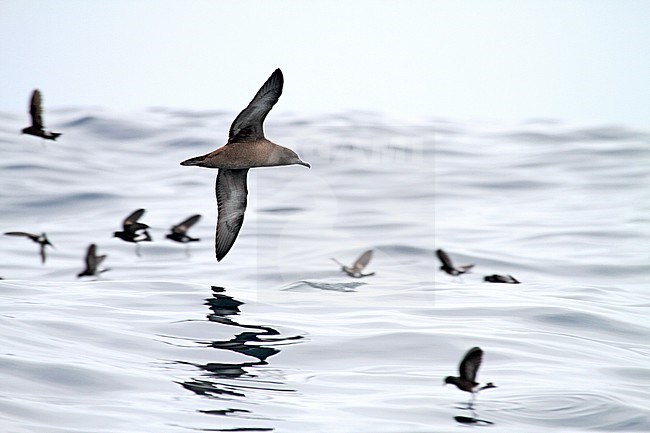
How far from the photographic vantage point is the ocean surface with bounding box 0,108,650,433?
8508mm

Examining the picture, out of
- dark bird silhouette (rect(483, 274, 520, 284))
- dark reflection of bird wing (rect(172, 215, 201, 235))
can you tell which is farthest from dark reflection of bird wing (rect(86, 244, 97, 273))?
dark bird silhouette (rect(483, 274, 520, 284))

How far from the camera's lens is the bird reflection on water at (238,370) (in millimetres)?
8406

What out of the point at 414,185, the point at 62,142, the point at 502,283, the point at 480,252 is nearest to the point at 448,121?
the point at 414,185

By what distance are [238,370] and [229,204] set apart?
306 centimetres

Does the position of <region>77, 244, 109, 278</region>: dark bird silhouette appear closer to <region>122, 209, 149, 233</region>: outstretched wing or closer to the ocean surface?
the ocean surface

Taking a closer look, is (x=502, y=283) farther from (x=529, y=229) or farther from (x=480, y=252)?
(x=529, y=229)

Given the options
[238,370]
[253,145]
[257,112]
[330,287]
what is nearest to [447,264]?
[330,287]

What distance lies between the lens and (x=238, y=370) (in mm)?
9281

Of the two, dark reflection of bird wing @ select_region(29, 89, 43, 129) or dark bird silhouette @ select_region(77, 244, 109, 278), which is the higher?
dark reflection of bird wing @ select_region(29, 89, 43, 129)

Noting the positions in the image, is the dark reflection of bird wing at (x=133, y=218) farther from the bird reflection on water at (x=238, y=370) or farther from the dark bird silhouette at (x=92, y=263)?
the bird reflection on water at (x=238, y=370)

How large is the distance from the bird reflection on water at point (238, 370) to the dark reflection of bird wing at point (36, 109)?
3575 millimetres

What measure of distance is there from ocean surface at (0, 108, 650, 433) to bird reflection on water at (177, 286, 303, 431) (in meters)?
0.03

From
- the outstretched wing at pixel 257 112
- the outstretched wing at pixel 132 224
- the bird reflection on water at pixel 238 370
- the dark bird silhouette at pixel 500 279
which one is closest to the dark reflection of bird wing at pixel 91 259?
the outstretched wing at pixel 132 224

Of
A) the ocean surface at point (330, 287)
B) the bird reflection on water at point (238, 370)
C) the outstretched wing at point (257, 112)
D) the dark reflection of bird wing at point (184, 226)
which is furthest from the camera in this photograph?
the dark reflection of bird wing at point (184, 226)
